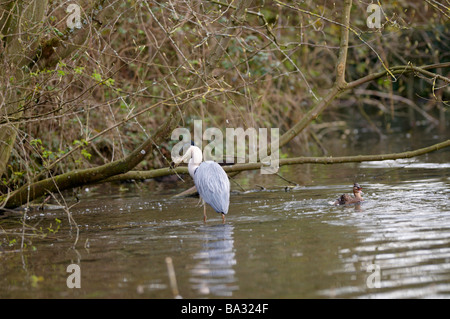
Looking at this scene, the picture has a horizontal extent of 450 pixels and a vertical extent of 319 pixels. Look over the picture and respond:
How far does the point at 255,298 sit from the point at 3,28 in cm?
519

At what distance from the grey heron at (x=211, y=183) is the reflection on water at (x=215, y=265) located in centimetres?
64

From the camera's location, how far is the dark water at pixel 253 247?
5406 mm

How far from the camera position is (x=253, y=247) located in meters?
6.82

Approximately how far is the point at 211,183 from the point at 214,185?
0.34 ft

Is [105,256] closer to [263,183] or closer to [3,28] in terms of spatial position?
[3,28]

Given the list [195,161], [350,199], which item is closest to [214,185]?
[195,161]

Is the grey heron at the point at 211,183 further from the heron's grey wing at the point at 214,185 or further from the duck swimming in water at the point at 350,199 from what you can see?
the duck swimming in water at the point at 350,199

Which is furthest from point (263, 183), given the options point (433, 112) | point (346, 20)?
point (433, 112)

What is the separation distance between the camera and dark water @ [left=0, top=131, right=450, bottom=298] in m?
5.41

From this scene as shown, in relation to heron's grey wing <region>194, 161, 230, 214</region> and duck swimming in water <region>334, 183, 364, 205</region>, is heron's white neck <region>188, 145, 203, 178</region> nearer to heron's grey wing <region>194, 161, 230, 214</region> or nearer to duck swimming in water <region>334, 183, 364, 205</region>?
heron's grey wing <region>194, 161, 230, 214</region>

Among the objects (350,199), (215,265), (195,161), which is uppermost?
(195,161)

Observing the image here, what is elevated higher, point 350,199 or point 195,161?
point 195,161

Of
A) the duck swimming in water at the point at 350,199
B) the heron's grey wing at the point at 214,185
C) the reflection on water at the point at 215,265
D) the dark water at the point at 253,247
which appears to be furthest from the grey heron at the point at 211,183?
the duck swimming in water at the point at 350,199

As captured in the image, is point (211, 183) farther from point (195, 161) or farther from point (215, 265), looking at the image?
point (215, 265)
